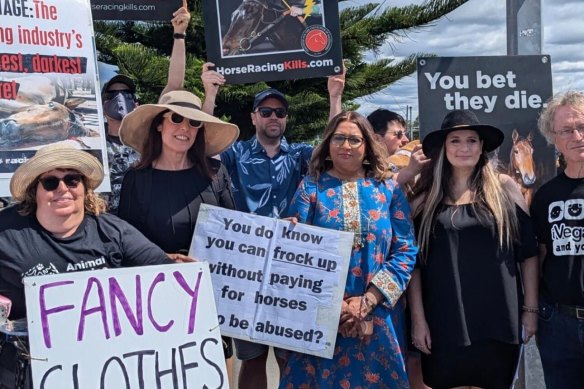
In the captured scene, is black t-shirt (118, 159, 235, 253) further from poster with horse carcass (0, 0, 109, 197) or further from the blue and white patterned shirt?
the blue and white patterned shirt

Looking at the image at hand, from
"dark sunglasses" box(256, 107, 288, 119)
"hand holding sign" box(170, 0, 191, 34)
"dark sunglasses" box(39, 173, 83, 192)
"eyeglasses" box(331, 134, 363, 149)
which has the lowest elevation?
"dark sunglasses" box(39, 173, 83, 192)

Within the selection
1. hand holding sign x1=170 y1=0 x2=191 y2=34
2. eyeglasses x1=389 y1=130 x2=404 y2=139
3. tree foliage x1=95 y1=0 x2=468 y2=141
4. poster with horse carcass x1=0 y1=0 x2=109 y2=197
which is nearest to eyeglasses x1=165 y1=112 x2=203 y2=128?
poster with horse carcass x1=0 y1=0 x2=109 y2=197

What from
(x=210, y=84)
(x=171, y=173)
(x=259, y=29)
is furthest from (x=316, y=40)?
(x=171, y=173)

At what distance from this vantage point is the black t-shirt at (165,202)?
3549mm

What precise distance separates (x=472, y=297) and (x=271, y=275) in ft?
3.46

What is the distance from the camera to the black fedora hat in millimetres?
3598

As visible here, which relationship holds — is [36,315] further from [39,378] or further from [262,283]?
[262,283]

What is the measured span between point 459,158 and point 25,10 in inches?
95.8

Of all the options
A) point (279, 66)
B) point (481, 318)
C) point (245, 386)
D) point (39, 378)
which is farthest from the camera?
point (279, 66)

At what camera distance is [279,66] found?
14.7ft

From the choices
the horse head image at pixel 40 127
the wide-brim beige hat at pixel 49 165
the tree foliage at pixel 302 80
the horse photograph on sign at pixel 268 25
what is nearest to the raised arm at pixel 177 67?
the horse photograph on sign at pixel 268 25

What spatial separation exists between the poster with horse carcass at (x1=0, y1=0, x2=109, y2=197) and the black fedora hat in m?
1.77

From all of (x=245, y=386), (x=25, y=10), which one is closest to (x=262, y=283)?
(x=245, y=386)

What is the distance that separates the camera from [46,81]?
11.9 ft
